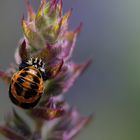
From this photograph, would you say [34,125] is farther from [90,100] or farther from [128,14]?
[128,14]

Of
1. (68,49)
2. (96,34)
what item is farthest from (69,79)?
(96,34)

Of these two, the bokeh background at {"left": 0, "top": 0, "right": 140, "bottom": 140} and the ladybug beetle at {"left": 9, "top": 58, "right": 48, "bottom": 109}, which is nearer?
the ladybug beetle at {"left": 9, "top": 58, "right": 48, "bottom": 109}

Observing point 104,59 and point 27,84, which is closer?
point 27,84

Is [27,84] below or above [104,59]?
below

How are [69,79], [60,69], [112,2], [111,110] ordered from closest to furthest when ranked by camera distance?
1. [60,69]
2. [69,79]
3. [111,110]
4. [112,2]

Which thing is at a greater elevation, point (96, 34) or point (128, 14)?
point (128, 14)
